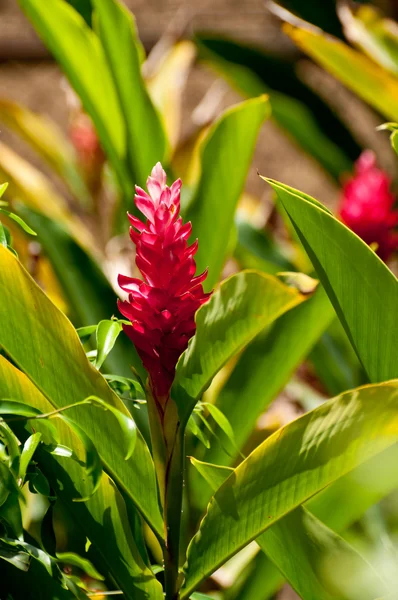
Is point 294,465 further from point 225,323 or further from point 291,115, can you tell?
point 291,115

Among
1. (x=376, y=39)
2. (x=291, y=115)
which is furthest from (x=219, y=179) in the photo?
(x=291, y=115)

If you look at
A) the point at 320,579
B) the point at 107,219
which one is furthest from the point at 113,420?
the point at 107,219

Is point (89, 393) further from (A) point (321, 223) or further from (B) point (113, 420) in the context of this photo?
(A) point (321, 223)

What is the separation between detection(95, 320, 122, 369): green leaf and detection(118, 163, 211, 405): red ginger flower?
1 centimetres

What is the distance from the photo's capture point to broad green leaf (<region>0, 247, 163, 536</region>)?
502mm

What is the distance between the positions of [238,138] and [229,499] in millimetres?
511

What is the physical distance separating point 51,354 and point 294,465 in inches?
6.5

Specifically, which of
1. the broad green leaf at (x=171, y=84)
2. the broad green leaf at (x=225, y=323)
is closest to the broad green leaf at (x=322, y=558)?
the broad green leaf at (x=225, y=323)

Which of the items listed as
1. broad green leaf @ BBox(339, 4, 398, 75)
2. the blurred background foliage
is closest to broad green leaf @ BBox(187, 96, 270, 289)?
the blurred background foliage

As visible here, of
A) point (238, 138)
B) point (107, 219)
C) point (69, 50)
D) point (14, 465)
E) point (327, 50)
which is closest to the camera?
point (14, 465)

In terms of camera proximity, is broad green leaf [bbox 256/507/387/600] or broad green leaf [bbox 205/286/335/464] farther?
broad green leaf [bbox 205/286/335/464]

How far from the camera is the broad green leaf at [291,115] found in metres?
1.62

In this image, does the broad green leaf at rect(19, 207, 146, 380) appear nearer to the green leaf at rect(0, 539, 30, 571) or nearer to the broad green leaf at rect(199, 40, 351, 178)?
the green leaf at rect(0, 539, 30, 571)

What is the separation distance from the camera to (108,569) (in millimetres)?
531
